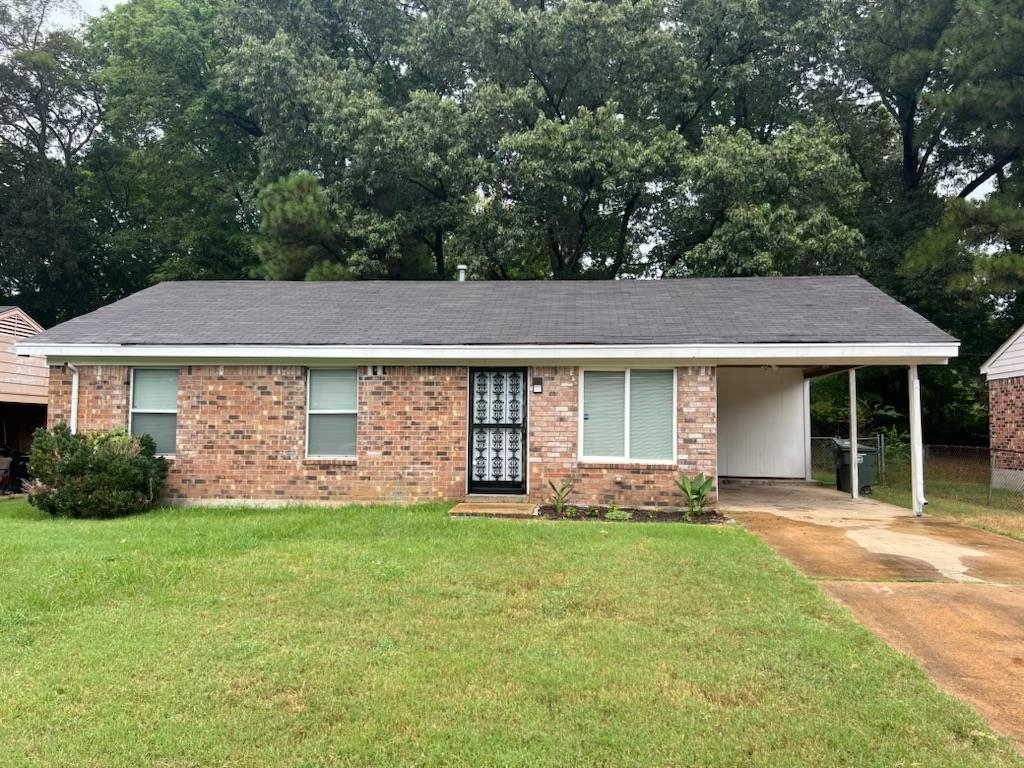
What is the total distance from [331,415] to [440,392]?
1619 millimetres

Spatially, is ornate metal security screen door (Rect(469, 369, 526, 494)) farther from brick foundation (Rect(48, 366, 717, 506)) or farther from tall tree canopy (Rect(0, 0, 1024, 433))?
tall tree canopy (Rect(0, 0, 1024, 433))

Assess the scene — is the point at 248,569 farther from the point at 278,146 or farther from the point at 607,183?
the point at 278,146

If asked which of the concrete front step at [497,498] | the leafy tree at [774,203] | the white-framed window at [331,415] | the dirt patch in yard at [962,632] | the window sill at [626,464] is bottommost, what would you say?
the dirt patch in yard at [962,632]

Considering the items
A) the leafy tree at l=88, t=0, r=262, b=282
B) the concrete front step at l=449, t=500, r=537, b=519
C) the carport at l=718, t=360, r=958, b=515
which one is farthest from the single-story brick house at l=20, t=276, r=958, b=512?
the leafy tree at l=88, t=0, r=262, b=282

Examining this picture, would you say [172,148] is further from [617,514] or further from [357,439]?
[617,514]

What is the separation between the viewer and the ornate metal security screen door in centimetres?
993

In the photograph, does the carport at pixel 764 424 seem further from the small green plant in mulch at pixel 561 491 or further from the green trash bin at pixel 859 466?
the small green plant in mulch at pixel 561 491

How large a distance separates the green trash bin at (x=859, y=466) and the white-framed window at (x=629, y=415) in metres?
5.08

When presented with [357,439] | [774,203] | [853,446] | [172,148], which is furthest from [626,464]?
[172,148]

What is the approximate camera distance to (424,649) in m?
4.18

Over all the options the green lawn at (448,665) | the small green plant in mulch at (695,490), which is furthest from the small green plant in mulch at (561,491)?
the green lawn at (448,665)

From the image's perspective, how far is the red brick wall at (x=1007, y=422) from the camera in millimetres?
13891

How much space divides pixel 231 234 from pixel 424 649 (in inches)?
970

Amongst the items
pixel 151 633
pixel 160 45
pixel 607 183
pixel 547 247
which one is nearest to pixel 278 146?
pixel 160 45
